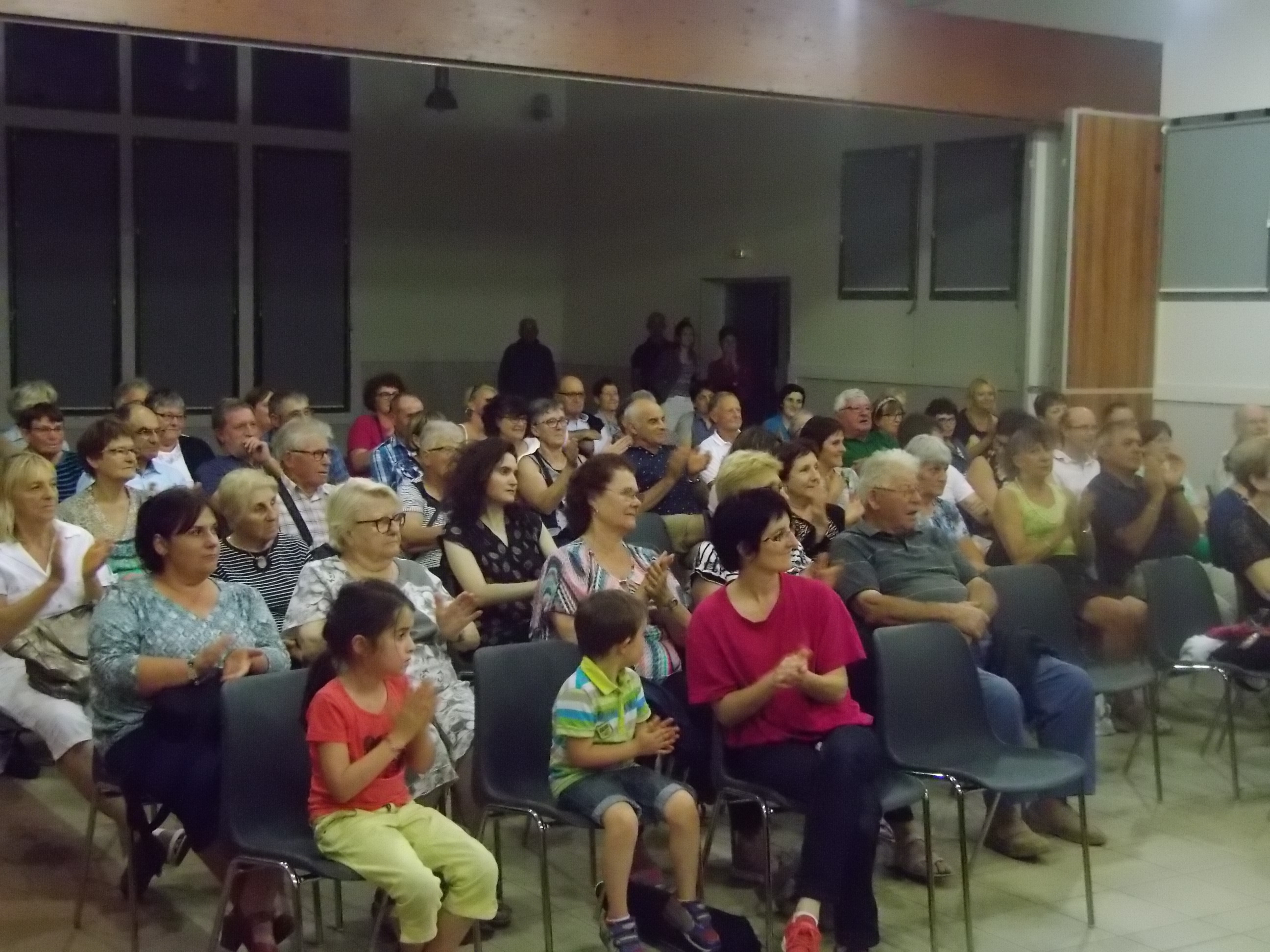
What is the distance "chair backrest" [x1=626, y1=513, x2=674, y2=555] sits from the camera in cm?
537

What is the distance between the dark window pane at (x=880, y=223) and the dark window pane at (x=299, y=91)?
4.16m

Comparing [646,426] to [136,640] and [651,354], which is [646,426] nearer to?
[136,640]

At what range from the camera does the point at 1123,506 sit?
558cm

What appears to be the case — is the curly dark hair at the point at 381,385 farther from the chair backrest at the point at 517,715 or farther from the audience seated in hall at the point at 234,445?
the chair backrest at the point at 517,715

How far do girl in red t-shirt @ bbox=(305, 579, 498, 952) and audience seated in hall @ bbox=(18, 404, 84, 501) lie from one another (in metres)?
3.28

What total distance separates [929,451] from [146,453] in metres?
2.89

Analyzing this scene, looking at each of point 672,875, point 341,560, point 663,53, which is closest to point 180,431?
point 663,53

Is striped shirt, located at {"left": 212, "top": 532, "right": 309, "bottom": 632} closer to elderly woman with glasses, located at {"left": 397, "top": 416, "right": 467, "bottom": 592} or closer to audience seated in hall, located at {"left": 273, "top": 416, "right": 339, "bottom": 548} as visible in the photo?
elderly woman with glasses, located at {"left": 397, "top": 416, "right": 467, "bottom": 592}

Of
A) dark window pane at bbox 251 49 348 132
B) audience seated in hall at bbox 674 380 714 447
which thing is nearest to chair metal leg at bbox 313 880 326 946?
audience seated in hall at bbox 674 380 714 447

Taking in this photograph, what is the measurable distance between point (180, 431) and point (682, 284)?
5915 millimetres

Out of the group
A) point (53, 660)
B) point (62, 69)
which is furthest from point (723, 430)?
Answer: point (62, 69)

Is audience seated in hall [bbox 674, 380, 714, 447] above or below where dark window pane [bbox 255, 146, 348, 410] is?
below

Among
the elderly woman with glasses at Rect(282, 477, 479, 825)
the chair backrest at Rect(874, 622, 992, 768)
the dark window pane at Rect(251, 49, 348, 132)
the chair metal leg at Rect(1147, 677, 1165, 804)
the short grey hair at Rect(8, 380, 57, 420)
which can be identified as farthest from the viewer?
the dark window pane at Rect(251, 49, 348, 132)

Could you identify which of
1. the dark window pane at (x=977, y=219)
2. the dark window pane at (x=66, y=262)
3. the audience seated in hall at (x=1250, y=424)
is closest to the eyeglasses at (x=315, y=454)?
the audience seated in hall at (x=1250, y=424)
